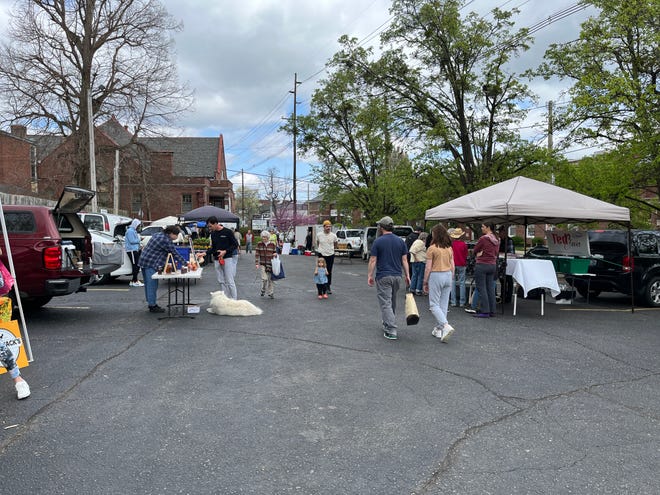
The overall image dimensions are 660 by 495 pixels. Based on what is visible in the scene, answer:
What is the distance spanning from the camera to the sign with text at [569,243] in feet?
35.4

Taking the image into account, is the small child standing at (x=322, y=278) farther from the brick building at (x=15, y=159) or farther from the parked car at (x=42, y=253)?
the brick building at (x=15, y=159)

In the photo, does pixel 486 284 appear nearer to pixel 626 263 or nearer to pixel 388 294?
pixel 388 294

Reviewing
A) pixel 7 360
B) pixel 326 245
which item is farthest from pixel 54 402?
pixel 326 245

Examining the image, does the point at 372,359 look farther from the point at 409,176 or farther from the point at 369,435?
the point at 409,176

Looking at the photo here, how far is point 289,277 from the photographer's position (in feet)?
55.8

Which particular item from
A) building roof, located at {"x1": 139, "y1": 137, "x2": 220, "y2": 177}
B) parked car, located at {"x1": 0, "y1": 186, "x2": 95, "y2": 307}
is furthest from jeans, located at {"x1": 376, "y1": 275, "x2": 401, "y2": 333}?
building roof, located at {"x1": 139, "y1": 137, "x2": 220, "y2": 177}

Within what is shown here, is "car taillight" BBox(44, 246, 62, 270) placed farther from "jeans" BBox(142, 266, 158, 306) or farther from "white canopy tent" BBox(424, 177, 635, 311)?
"white canopy tent" BBox(424, 177, 635, 311)

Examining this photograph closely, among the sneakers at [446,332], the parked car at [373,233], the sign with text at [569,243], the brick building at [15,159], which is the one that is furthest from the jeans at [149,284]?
the brick building at [15,159]

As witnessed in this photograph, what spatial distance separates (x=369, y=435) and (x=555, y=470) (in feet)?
4.36

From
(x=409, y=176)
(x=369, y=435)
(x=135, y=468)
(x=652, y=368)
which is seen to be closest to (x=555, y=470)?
(x=369, y=435)

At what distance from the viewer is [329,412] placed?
4.30 metres

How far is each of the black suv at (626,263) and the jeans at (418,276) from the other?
3772 millimetres

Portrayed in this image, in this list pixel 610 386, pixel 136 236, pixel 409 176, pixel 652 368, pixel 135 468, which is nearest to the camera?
pixel 135 468

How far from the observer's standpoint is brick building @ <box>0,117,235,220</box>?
1192 inches
